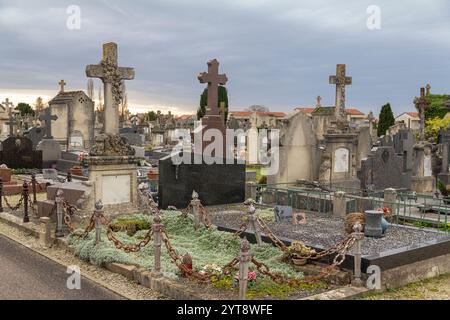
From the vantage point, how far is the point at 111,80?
40.0 ft

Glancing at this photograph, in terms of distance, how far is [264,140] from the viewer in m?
34.3

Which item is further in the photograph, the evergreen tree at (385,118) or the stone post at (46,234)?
the evergreen tree at (385,118)

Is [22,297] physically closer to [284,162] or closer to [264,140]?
[284,162]

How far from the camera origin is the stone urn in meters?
9.42

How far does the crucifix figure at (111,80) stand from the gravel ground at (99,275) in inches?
134

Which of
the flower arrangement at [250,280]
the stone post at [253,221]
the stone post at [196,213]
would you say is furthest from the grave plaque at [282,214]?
the flower arrangement at [250,280]

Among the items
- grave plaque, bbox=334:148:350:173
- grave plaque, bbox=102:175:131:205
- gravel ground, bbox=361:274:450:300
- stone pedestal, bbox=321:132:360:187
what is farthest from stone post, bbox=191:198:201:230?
grave plaque, bbox=334:148:350:173

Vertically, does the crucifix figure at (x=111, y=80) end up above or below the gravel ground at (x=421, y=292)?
above

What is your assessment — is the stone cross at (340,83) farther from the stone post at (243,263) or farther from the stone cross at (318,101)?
the stone cross at (318,101)

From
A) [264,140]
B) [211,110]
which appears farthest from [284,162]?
[264,140]

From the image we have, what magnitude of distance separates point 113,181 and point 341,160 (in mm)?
9887

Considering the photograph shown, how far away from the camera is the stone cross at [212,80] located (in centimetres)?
1705

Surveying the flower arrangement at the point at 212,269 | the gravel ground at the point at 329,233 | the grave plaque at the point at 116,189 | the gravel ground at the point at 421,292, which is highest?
the grave plaque at the point at 116,189
